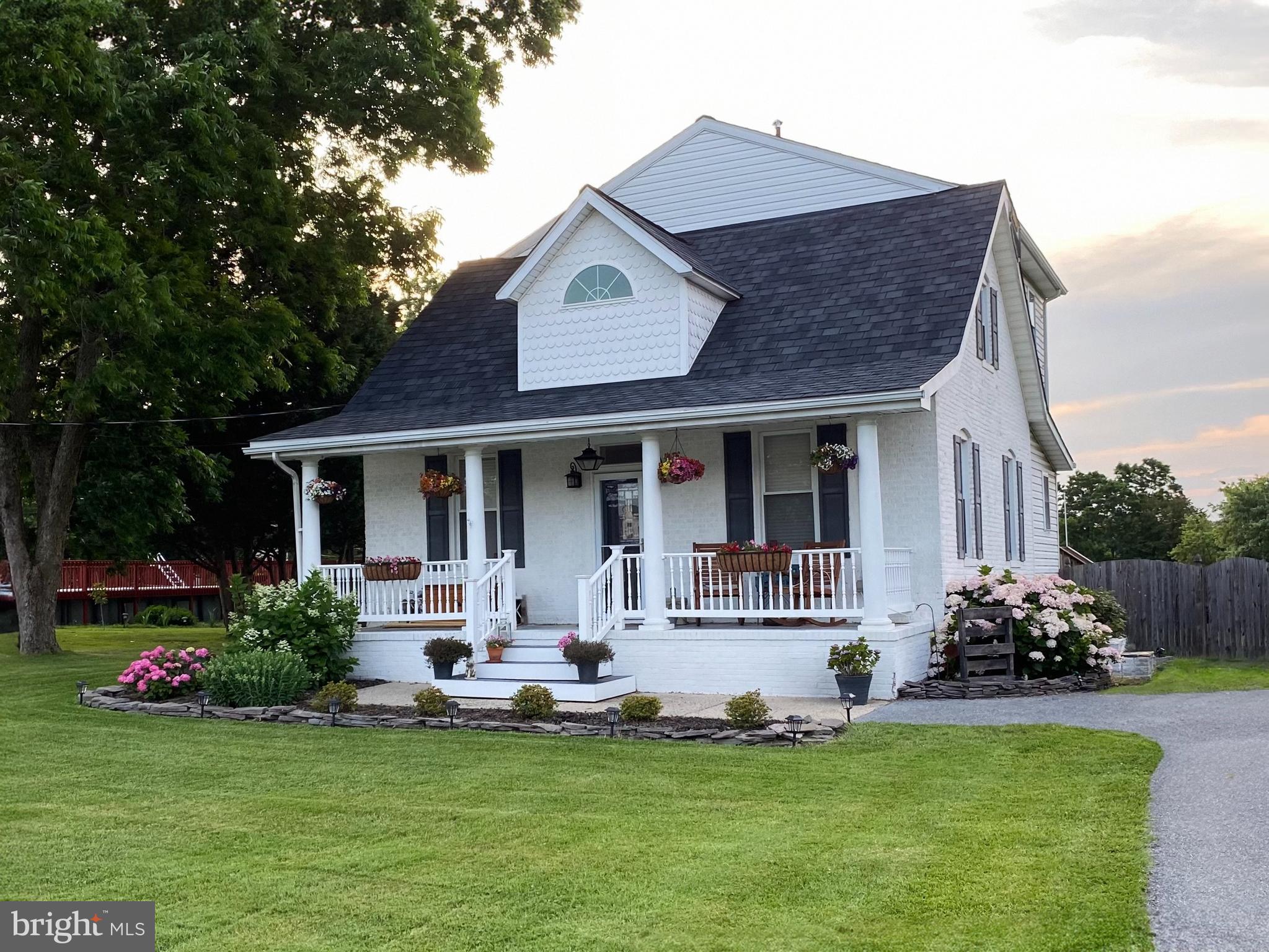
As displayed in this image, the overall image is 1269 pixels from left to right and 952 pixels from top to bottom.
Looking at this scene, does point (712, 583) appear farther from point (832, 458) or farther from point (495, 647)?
point (495, 647)

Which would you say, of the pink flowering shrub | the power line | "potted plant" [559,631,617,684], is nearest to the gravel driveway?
"potted plant" [559,631,617,684]

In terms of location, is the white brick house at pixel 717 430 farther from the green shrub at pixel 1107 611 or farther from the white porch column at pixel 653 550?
the green shrub at pixel 1107 611

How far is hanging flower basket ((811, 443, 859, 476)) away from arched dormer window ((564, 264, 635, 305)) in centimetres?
381

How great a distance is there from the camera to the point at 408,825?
295 inches

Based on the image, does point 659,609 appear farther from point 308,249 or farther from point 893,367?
point 308,249

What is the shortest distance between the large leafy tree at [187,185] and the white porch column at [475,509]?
6384mm

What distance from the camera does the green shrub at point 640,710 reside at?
11.3m

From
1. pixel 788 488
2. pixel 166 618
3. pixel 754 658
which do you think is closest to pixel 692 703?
pixel 754 658

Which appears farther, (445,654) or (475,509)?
(475,509)

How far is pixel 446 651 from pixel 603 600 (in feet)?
6.26

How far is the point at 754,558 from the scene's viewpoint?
43.9 ft

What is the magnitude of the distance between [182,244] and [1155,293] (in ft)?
51.9

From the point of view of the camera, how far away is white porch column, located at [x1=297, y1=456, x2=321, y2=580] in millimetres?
16172

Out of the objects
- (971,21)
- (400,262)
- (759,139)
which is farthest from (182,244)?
(971,21)
